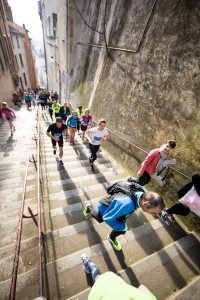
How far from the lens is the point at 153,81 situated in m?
5.04

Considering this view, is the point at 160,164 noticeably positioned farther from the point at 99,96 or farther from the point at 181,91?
the point at 99,96

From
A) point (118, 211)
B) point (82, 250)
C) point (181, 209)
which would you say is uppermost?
point (118, 211)

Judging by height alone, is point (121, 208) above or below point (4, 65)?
above

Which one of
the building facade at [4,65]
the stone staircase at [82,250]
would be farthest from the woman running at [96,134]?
the building facade at [4,65]

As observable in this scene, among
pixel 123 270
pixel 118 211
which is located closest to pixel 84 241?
pixel 123 270

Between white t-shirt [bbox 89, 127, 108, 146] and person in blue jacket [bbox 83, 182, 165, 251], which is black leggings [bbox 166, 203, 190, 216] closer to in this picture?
person in blue jacket [bbox 83, 182, 165, 251]

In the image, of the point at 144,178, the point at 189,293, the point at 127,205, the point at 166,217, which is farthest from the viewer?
the point at 144,178

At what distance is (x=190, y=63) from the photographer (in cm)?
394

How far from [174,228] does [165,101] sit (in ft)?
10.9

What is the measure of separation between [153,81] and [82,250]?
501cm

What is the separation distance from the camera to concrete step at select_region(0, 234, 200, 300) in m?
2.45

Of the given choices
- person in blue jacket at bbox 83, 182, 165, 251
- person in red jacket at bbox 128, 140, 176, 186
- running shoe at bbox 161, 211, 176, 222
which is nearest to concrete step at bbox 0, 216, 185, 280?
running shoe at bbox 161, 211, 176, 222

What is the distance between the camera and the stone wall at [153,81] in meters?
3.86

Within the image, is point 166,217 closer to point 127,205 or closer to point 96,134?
point 127,205
